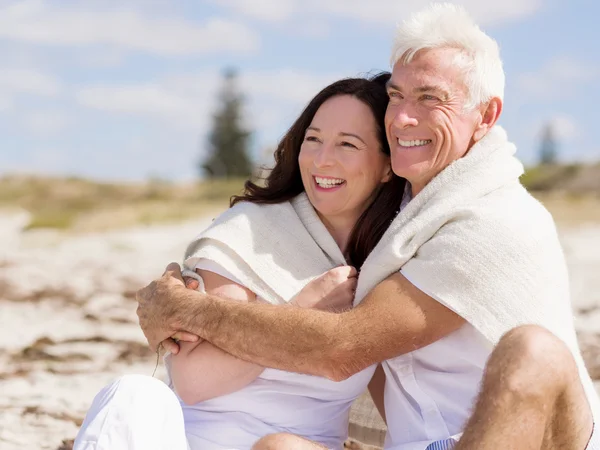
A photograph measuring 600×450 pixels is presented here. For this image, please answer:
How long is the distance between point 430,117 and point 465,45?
1.00 feet

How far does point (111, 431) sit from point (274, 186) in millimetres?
1450

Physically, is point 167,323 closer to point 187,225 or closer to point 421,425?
point 421,425

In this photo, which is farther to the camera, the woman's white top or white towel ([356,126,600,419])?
the woman's white top

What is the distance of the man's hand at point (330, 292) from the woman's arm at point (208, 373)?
→ 32cm

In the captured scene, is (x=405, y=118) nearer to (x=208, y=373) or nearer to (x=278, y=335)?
(x=278, y=335)

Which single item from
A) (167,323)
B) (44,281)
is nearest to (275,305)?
(167,323)

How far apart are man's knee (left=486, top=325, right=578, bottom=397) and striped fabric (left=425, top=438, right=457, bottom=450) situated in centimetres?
43

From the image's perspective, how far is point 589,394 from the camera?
9.20 feet

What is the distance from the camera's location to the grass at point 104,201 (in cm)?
1758

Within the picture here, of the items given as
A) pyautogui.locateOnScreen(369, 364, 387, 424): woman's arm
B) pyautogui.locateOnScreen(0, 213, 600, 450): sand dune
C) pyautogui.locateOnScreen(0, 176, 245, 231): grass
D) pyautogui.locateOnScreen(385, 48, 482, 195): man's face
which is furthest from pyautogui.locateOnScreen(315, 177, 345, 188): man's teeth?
pyautogui.locateOnScreen(0, 176, 245, 231): grass

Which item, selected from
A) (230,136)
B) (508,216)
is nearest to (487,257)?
(508,216)

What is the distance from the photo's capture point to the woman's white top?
3109 mm

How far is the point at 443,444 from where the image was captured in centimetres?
279

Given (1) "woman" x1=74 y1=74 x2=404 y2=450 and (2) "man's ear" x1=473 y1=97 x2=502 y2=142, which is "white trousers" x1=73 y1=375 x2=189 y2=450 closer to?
(1) "woman" x1=74 y1=74 x2=404 y2=450
